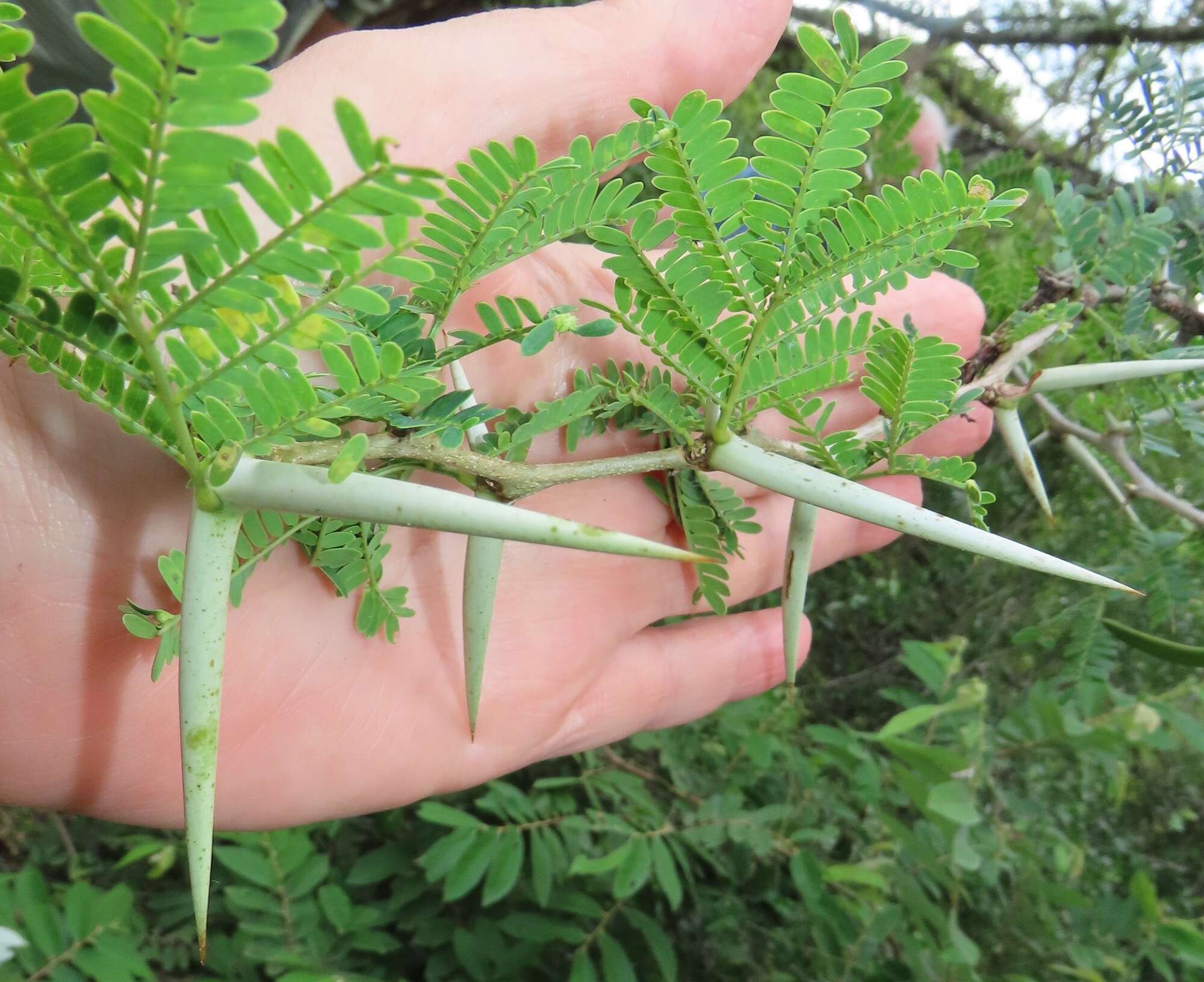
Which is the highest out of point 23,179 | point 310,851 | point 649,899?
point 23,179

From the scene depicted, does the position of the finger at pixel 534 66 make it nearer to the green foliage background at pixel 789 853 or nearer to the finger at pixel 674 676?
the green foliage background at pixel 789 853

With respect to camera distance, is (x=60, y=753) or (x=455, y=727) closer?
(x=60, y=753)

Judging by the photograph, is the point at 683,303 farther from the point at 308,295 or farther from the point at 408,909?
the point at 408,909

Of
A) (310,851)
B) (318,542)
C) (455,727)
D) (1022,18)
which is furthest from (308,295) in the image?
(1022,18)

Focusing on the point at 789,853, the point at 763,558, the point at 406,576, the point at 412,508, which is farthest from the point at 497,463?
the point at 789,853

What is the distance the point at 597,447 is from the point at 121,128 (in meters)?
0.61

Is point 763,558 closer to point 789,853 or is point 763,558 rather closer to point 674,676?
point 674,676

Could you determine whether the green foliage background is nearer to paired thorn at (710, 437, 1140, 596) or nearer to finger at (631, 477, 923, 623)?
finger at (631, 477, 923, 623)

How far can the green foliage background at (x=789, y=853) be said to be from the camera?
98 centimetres

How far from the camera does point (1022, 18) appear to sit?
1588 millimetres

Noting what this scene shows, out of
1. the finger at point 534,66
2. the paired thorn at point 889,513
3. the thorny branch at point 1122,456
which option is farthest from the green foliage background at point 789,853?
the paired thorn at point 889,513

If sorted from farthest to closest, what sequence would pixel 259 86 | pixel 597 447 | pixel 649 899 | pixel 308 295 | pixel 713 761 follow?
pixel 713 761
pixel 649 899
pixel 597 447
pixel 308 295
pixel 259 86

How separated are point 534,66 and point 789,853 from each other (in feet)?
3.58

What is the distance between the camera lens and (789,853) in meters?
1.21
